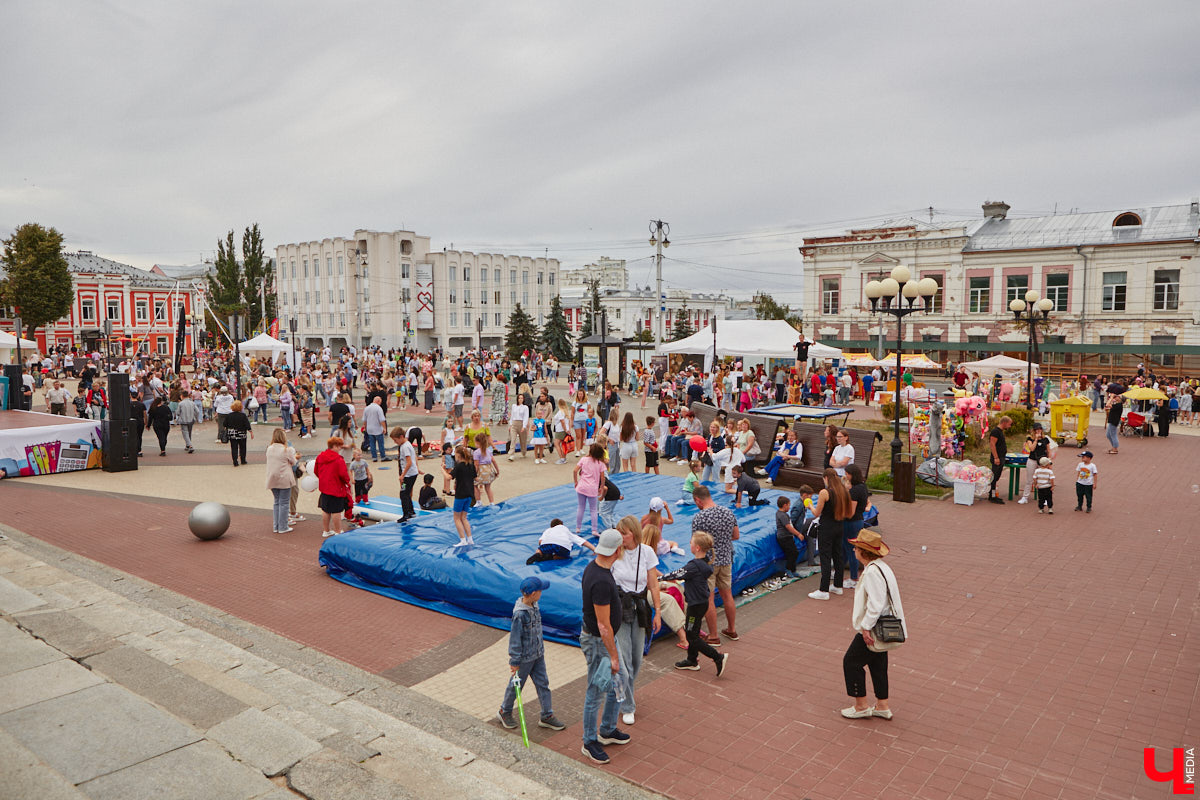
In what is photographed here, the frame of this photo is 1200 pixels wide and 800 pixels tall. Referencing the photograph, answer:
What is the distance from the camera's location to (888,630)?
19.6ft

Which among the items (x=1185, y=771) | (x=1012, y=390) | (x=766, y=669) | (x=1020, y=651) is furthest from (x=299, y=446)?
(x=1012, y=390)

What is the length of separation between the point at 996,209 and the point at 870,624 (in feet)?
175

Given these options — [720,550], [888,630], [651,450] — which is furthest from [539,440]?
[888,630]

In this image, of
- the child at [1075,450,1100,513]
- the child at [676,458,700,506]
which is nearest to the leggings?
the child at [676,458,700,506]

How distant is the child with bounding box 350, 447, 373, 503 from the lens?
12.8m

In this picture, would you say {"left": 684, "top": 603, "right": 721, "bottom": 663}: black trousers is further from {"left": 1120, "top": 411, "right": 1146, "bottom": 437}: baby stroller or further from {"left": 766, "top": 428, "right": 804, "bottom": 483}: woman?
{"left": 1120, "top": 411, "right": 1146, "bottom": 437}: baby stroller

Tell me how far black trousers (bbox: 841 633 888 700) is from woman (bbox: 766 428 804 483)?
9388mm

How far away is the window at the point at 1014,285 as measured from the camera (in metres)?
46.4

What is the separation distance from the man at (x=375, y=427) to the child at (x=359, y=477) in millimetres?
5246

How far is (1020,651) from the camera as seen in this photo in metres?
7.57

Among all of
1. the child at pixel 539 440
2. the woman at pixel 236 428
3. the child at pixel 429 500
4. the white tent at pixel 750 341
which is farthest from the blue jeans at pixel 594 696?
the white tent at pixel 750 341

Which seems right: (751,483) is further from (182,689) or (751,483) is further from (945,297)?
(945,297)

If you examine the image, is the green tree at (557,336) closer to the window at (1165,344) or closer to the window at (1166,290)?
the window at (1165,344)

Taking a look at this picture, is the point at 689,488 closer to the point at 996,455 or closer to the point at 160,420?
the point at 996,455
